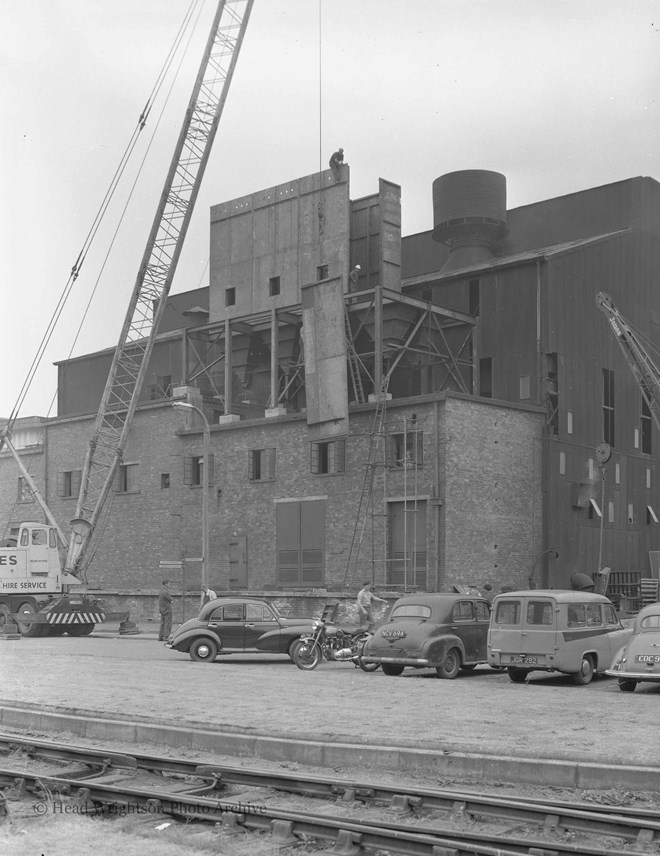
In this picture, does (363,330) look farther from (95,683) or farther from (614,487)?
(95,683)

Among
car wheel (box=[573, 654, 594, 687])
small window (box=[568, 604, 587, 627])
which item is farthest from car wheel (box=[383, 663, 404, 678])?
small window (box=[568, 604, 587, 627])

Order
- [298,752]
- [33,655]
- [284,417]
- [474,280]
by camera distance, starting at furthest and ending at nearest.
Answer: [474,280]
[284,417]
[33,655]
[298,752]

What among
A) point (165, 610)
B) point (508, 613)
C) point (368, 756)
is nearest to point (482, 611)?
point (508, 613)

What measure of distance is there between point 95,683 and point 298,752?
7673mm

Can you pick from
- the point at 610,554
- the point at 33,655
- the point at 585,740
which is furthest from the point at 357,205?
the point at 585,740

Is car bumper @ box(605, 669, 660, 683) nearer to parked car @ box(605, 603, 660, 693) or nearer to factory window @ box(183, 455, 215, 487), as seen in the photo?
parked car @ box(605, 603, 660, 693)

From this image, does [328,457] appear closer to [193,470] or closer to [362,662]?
[193,470]

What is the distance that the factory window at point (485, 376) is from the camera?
44559mm

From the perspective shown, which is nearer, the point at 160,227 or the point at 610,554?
the point at 610,554

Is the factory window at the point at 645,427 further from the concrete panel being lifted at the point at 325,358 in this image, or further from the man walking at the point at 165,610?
the man walking at the point at 165,610

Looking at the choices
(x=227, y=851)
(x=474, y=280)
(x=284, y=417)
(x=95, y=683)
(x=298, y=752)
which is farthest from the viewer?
(x=474, y=280)

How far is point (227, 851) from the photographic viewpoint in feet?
25.8

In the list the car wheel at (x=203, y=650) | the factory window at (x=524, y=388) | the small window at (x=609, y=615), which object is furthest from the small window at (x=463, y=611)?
the factory window at (x=524, y=388)

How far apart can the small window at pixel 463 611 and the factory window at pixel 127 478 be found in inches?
1161
